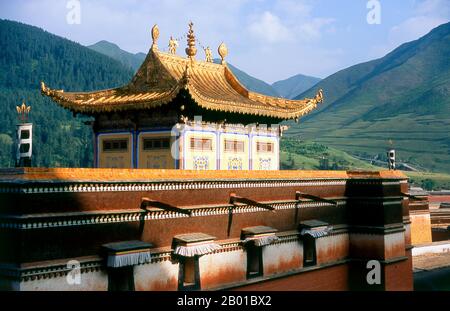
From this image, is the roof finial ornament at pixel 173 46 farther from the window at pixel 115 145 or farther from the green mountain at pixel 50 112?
the green mountain at pixel 50 112

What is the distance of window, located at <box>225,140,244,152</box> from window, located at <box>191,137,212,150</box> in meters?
1.01

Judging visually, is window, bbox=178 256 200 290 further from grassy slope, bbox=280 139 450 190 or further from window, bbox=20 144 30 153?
grassy slope, bbox=280 139 450 190

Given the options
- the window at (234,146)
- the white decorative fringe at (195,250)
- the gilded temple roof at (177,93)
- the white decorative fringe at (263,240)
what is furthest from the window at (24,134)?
the window at (234,146)

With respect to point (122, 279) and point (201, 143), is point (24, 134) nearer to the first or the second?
point (122, 279)

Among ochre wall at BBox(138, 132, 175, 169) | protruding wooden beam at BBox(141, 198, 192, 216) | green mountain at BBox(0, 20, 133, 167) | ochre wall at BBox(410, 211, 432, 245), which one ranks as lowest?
ochre wall at BBox(410, 211, 432, 245)

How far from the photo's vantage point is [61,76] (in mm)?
195750

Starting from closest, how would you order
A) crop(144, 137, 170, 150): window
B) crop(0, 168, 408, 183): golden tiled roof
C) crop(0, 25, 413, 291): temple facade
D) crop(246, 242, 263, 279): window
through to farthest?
1. crop(0, 168, 408, 183): golden tiled roof
2. crop(0, 25, 413, 291): temple facade
3. crop(246, 242, 263, 279): window
4. crop(144, 137, 170, 150): window

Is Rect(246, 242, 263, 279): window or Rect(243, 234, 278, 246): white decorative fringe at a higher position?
Rect(243, 234, 278, 246): white decorative fringe

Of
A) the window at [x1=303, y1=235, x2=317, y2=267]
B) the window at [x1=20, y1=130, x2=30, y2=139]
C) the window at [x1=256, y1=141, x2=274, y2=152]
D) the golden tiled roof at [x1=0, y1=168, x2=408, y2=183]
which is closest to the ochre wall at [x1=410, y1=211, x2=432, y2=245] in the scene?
the golden tiled roof at [x1=0, y1=168, x2=408, y2=183]

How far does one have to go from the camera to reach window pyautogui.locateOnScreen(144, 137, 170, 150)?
20.4m

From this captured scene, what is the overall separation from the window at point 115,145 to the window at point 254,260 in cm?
604

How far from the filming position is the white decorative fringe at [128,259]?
14.6 metres
